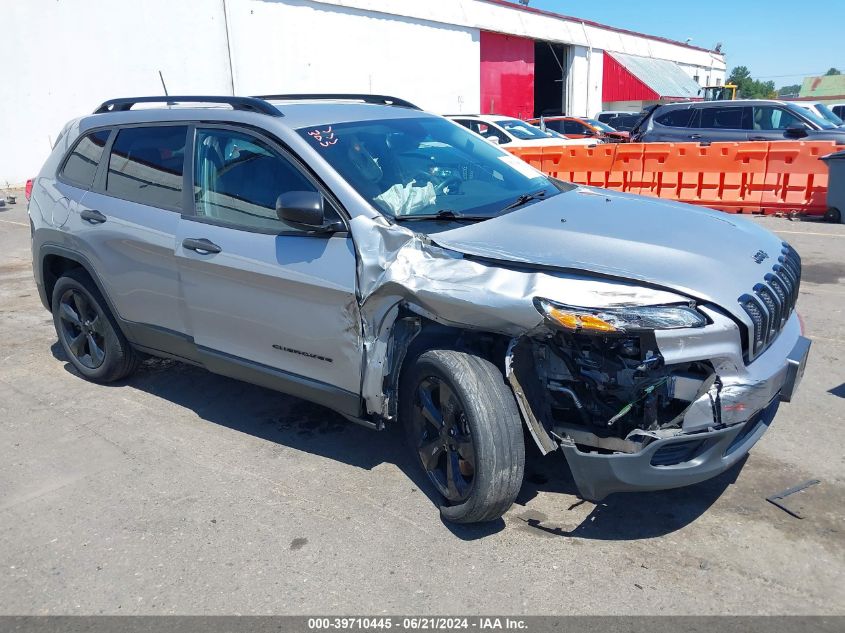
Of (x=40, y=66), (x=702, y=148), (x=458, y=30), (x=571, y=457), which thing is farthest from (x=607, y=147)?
(x=458, y=30)

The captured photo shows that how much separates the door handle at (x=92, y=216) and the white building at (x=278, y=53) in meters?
17.6

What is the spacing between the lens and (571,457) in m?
2.99

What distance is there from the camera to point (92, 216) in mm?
4812

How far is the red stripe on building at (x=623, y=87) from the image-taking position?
4225cm

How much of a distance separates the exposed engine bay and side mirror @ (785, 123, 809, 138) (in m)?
12.1

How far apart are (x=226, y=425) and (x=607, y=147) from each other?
34.7 ft

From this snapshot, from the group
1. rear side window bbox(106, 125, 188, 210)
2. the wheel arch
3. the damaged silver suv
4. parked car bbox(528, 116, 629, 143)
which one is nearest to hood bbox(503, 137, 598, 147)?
parked car bbox(528, 116, 629, 143)

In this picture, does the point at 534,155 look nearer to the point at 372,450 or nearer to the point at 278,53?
the point at 372,450

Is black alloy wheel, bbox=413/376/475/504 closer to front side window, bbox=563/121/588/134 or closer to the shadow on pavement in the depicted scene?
the shadow on pavement

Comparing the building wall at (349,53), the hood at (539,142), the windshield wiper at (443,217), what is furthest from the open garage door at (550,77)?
the windshield wiper at (443,217)

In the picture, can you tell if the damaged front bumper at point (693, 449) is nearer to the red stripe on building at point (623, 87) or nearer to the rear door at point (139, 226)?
the rear door at point (139, 226)

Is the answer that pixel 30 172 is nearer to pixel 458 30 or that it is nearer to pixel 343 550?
pixel 458 30

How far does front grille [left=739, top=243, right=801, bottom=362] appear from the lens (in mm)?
2974

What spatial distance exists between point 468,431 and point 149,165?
273cm
